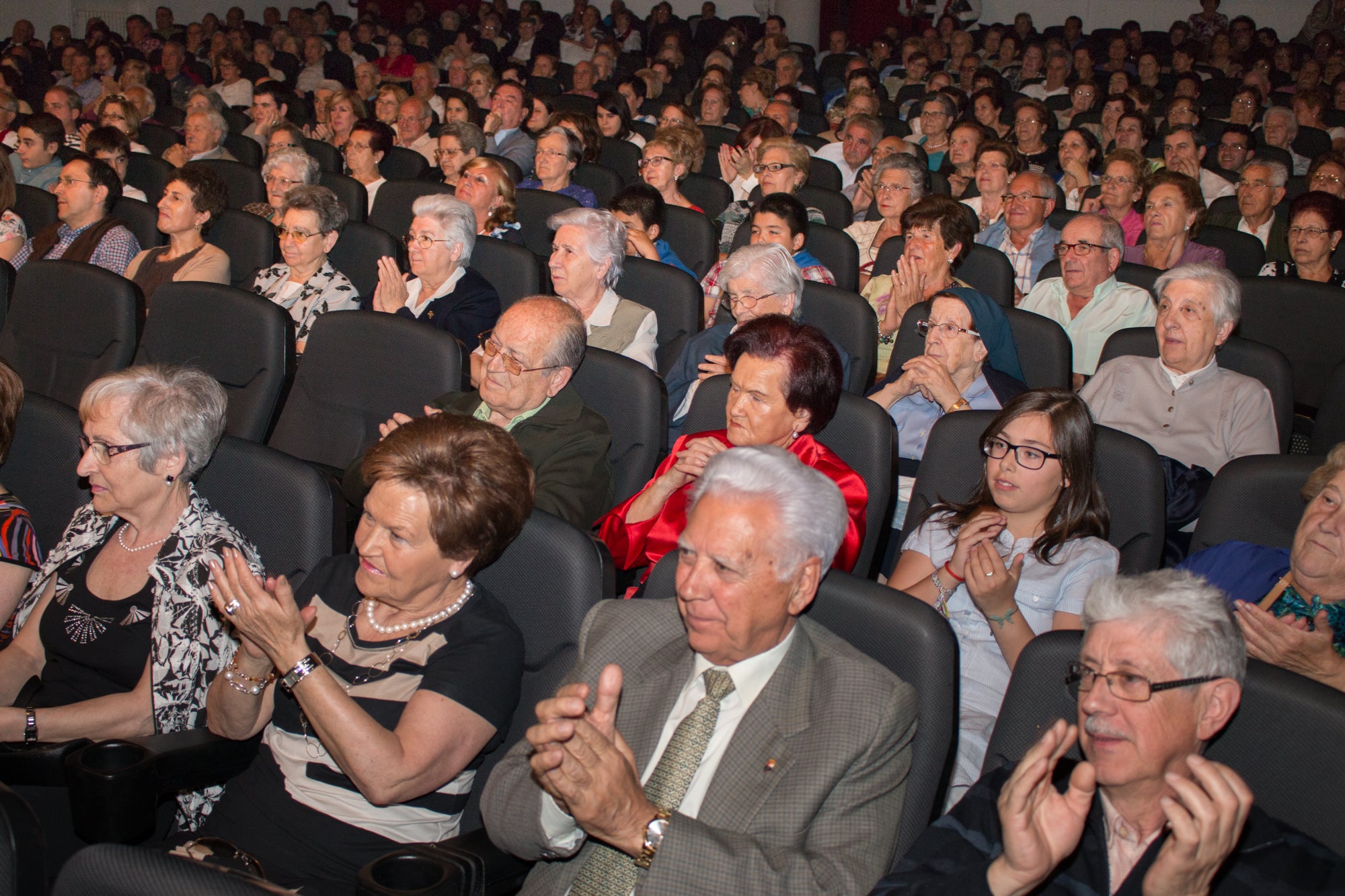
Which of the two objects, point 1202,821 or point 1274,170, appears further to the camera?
point 1274,170

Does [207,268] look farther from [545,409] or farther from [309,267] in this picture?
[545,409]

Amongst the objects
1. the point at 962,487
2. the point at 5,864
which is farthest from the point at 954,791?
the point at 5,864

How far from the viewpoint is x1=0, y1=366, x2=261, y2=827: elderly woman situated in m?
1.96

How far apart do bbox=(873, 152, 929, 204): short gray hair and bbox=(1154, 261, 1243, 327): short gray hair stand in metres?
1.82

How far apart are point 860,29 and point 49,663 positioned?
48.1 feet

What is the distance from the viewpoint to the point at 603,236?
3.71 metres

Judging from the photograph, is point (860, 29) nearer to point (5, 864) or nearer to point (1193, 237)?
point (1193, 237)

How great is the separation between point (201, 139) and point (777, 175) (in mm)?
3339

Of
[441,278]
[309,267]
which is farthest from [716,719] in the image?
[309,267]

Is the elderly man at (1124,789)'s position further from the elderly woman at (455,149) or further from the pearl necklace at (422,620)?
the elderly woman at (455,149)

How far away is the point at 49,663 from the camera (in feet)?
6.97

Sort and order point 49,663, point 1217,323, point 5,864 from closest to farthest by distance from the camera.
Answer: point 5,864 → point 49,663 → point 1217,323

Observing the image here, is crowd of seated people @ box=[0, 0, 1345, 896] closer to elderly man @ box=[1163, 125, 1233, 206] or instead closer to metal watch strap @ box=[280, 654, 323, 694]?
metal watch strap @ box=[280, 654, 323, 694]

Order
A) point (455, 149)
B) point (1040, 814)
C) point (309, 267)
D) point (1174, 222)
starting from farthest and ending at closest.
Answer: point (455, 149)
point (1174, 222)
point (309, 267)
point (1040, 814)
